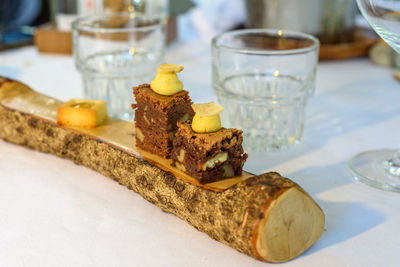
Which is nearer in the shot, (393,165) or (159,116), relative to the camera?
(159,116)

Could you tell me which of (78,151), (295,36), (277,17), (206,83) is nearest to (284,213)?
(78,151)

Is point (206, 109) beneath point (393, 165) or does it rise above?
above

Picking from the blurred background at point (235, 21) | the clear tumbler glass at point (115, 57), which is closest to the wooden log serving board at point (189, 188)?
the clear tumbler glass at point (115, 57)

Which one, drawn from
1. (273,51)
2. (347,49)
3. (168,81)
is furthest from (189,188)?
(347,49)

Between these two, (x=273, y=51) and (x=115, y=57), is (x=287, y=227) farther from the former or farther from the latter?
(x=115, y=57)

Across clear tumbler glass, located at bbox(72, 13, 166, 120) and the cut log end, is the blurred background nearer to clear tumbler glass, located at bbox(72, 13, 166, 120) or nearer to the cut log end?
clear tumbler glass, located at bbox(72, 13, 166, 120)

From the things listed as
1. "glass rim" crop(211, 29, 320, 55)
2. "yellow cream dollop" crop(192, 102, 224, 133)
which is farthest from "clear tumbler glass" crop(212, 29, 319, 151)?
"yellow cream dollop" crop(192, 102, 224, 133)
